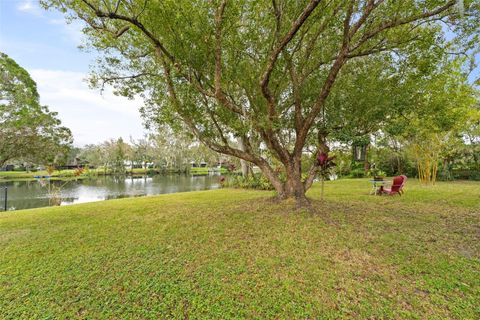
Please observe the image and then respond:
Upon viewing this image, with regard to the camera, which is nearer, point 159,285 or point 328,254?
point 159,285

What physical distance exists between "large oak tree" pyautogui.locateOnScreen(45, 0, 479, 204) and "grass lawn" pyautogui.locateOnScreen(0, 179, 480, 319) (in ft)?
6.46

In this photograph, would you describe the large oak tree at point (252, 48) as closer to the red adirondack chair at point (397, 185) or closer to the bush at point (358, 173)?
the red adirondack chair at point (397, 185)

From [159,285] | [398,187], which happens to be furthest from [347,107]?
[159,285]

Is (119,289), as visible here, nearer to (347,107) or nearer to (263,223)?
(263,223)

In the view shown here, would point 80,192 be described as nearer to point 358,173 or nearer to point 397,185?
point 397,185

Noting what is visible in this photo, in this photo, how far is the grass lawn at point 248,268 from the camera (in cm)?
227

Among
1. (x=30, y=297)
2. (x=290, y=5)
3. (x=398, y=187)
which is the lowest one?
(x=30, y=297)

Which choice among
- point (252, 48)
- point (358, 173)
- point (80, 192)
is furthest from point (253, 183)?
point (80, 192)

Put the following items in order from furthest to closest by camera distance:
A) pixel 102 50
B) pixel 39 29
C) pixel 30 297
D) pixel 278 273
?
pixel 39 29 → pixel 102 50 → pixel 278 273 → pixel 30 297

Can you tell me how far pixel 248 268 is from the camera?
2967mm

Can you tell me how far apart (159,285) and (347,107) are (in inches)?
215

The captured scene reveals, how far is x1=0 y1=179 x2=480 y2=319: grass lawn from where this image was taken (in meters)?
2.27

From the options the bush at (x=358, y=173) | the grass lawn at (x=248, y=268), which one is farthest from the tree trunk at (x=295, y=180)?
the bush at (x=358, y=173)

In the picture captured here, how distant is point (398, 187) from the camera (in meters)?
8.00
